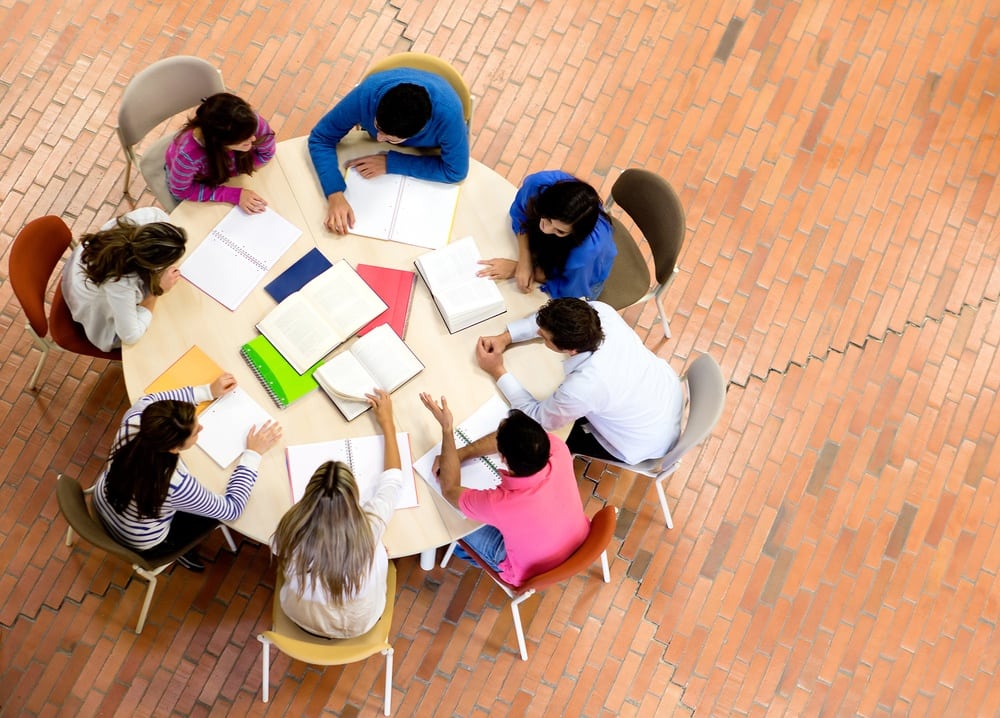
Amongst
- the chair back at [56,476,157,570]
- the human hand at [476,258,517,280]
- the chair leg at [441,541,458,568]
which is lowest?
the chair leg at [441,541,458,568]

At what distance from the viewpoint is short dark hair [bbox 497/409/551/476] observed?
100 inches

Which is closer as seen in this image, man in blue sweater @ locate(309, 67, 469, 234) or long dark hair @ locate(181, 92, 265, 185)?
long dark hair @ locate(181, 92, 265, 185)

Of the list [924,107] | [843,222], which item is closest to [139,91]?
[843,222]

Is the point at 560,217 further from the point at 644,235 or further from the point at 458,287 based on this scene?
the point at 644,235

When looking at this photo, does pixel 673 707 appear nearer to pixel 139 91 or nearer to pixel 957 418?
pixel 957 418

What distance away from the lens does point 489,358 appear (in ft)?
9.71

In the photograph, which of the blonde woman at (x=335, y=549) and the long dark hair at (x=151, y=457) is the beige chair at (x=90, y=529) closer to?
the long dark hair at (x=151, y=457)

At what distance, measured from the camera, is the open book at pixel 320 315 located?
293 cm

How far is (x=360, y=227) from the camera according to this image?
3123 mm

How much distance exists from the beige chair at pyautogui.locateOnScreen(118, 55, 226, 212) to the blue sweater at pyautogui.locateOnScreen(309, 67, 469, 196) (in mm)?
698

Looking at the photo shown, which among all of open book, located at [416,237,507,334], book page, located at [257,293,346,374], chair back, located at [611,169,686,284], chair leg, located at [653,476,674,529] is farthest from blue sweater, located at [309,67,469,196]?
chair leg, located at [653,476,674,529]

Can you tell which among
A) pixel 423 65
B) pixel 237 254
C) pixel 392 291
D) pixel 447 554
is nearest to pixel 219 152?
pixel 237 254

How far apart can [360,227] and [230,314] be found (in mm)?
606

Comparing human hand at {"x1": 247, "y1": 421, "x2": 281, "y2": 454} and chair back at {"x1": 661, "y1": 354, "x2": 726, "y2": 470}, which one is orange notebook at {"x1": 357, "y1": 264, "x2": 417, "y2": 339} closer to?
human hand at {"x1": 247, "y1": 421, "x2": 281, "y2": 454}
